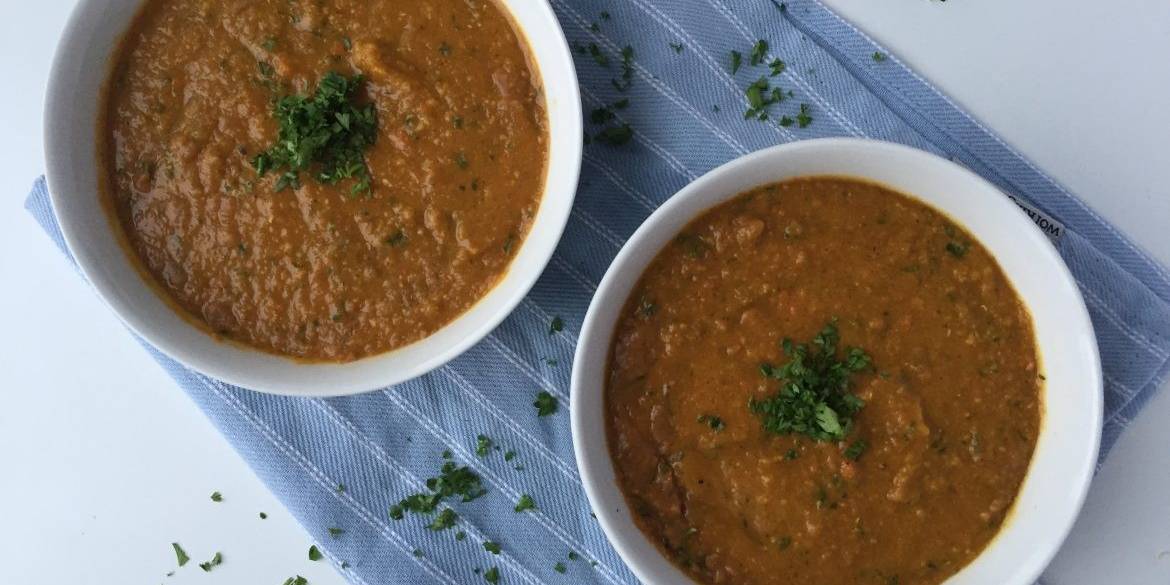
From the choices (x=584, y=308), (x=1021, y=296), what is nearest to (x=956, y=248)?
(x=1021, y=296)

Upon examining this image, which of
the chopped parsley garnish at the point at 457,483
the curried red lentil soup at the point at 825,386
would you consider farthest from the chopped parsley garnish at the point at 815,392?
the chopped parsley garnish at the point at 457,483

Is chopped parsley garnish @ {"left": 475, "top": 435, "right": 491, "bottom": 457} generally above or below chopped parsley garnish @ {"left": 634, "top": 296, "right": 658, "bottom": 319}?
below

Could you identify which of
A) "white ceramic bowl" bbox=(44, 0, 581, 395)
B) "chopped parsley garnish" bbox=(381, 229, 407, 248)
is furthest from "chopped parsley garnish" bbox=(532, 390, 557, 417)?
"chopped parsley garnish" bbox=(381, 229, 407, 248)

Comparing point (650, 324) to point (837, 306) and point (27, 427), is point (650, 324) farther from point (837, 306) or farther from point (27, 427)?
point (27, 427)

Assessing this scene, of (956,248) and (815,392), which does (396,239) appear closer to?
(815,392)

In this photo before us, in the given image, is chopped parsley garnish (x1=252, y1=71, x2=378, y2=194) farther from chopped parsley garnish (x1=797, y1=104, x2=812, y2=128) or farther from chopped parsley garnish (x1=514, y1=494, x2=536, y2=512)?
chopped parsley garnish (x1=797, y1=104, x2=812, y2=128)

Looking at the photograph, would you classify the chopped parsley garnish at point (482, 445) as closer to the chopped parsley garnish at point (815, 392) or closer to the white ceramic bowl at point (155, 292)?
the white ceramic bowl at point (155, 292)

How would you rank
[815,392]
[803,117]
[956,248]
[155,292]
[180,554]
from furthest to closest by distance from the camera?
1. [180,554]
2. [803,117]
3. [155,292]
4. [956,248]
5. [815,392]
